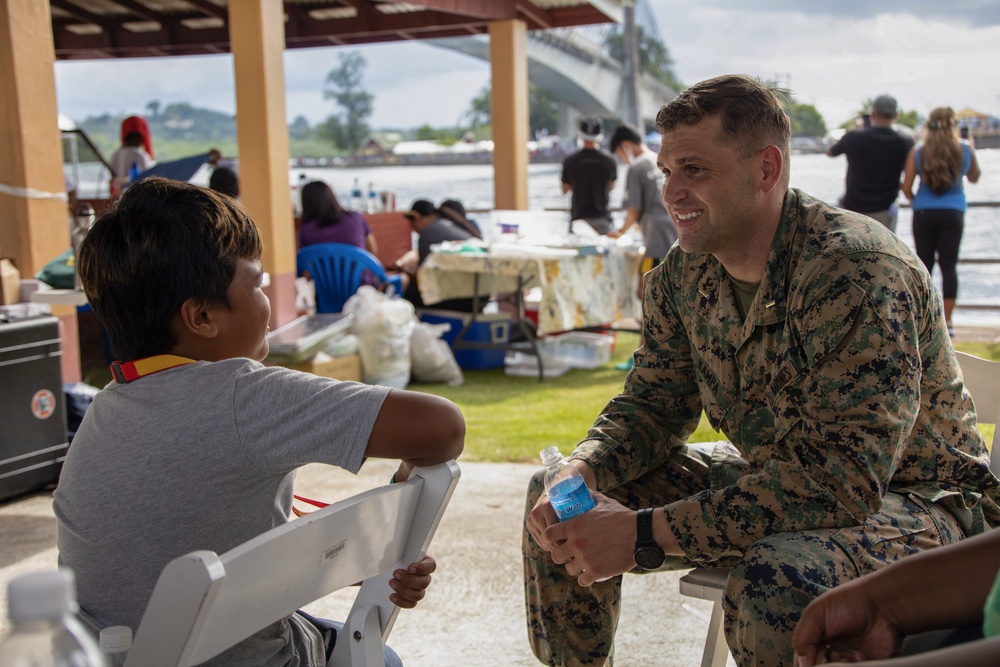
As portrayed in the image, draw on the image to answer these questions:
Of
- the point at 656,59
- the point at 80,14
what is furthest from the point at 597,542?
the point at 656,59

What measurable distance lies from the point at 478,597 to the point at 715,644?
1.01 metres

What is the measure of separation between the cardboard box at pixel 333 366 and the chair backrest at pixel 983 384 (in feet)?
12.1

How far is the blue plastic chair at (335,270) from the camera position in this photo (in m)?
6.30

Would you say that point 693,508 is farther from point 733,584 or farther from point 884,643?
point 884,643

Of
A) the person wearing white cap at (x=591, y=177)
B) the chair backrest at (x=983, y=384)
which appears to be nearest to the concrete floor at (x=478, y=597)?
the chair backrest at (x=983, y=384)

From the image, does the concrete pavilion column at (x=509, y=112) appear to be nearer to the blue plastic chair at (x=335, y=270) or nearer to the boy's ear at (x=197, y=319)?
the blue plastic chair at (x=335, y=270)

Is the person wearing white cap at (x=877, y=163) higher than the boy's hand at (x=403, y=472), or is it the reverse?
the person wearing white cap at (x=877, y=163)

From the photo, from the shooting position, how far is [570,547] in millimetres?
1721

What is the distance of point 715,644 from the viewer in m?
2.00

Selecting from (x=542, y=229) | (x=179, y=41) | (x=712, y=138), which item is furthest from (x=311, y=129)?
(x=712, y=138)

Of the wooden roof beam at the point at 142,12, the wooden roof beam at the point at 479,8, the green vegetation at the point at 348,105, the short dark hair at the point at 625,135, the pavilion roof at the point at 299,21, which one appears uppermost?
the green vegetation at the point at 348,105

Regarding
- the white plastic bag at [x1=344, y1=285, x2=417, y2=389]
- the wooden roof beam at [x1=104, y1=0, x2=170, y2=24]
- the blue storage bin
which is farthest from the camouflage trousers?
the wooden roof beam at [x1=104, y1=0, x2=170, y2=24]

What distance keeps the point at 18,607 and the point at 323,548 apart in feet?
1.53

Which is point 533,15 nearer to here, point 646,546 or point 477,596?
point 477,596
